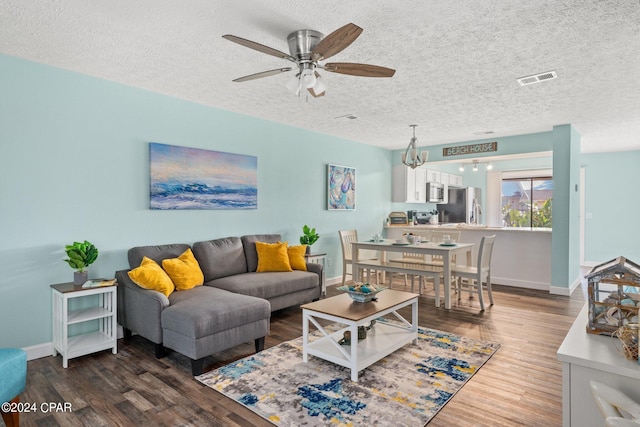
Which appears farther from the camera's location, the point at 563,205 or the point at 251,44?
the point at 563,205

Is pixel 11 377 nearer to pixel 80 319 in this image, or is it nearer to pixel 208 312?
pixel 80 319

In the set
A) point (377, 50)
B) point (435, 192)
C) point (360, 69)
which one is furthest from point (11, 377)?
point (435, 192)

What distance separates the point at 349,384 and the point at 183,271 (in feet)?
6.41

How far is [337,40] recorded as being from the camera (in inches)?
81.4

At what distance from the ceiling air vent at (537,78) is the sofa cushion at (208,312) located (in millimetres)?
3206

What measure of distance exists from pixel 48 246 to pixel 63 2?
2.07m

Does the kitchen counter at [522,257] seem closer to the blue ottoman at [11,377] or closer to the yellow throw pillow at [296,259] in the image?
the yellow throw pillow at [296,259]

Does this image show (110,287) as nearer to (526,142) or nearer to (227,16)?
(227,16)

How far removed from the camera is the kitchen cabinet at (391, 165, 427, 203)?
24.6 ft

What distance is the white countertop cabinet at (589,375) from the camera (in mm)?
1257

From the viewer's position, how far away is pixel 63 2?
2.17m

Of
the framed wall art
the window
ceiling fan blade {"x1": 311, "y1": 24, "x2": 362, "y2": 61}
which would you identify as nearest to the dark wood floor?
ceiling fan blade {"x1": 311, "y1": 24, "x2": 362, "y2": 61}

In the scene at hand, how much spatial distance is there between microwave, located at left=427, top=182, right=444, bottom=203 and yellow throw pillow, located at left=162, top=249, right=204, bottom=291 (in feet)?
19.1

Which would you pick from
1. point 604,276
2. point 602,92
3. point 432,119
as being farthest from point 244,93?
point 602,92
